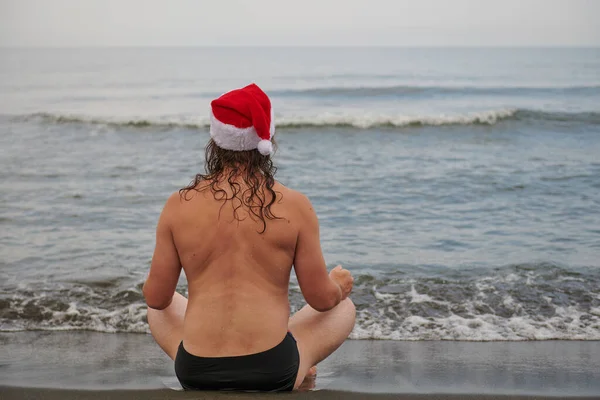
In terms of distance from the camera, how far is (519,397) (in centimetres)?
320

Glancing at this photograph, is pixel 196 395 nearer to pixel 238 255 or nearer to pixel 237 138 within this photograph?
pixel 238 255

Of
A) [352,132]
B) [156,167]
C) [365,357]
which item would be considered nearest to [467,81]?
[352,132]

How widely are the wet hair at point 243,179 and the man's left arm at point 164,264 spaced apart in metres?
0.09

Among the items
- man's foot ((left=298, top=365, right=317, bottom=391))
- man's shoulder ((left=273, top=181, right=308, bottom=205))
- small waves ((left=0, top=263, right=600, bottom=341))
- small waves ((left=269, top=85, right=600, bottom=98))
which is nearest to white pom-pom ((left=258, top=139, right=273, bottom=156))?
man's shoulder ((left=273, top=181, right=308, bottom=205))

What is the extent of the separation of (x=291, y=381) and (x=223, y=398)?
290 mm

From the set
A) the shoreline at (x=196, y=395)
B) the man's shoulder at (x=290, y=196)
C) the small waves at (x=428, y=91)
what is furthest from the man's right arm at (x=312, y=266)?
the small waves at (x=428, y=91)

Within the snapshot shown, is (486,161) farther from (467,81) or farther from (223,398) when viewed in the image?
(467,81)

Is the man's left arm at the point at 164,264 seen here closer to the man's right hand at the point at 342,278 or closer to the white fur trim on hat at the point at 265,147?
the white fur trim on hat at the point at 265,147

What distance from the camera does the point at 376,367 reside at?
4.09 meters

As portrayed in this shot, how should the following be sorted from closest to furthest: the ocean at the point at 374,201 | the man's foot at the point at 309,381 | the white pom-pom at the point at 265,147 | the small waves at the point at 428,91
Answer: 1. the white pom-pom at the point at 265,147
2. the man's foot at the point at 309,381
3. the ocean at the point at 374,201
4. the small waves at the point at 428,91

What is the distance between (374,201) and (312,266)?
5.68 metres

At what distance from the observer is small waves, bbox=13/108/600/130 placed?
15.4m

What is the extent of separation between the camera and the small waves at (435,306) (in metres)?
4.73

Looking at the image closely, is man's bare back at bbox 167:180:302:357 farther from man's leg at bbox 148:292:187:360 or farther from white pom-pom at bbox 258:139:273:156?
man's leg at bbox 148:292:187:360
